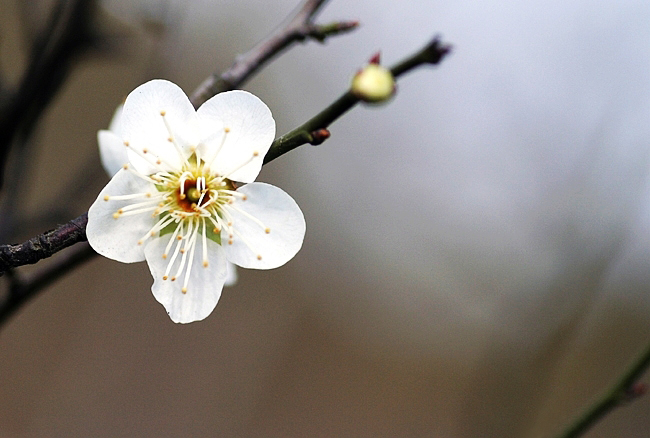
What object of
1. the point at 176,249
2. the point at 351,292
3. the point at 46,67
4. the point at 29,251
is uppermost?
the point at 46,67

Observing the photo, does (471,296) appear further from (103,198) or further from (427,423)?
(427,423)

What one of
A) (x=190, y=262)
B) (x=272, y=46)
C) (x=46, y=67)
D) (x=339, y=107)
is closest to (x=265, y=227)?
(x=190, y=262)

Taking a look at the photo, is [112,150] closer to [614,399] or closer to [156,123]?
[156,123]

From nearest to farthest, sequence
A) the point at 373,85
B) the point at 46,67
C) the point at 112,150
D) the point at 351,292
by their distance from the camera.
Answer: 1. the point at 373,85
2. the point at 112,150
3. the point at 46,67
4. the point at 351,292

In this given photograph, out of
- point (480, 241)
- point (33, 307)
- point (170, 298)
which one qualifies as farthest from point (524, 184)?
point (33, 307)

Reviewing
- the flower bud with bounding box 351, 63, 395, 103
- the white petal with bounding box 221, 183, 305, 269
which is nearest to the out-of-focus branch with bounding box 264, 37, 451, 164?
the flower bud with bounding box 351, 63, 395, 103

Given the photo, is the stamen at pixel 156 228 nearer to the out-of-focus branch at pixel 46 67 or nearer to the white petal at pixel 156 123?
the white petal at pixel 156 123

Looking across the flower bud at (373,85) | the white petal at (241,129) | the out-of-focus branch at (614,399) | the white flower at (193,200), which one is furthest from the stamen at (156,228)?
the out-of-focus branch at (614,399)
